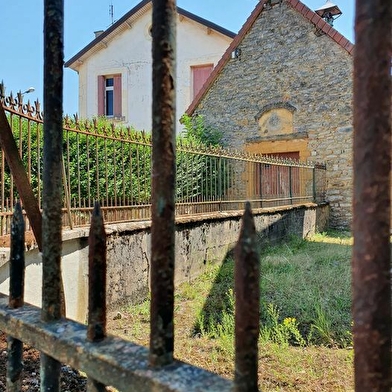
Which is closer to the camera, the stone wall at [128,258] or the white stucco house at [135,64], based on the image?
the stone wall at [128,258]

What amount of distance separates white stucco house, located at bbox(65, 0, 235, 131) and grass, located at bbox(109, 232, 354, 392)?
10.8 metres

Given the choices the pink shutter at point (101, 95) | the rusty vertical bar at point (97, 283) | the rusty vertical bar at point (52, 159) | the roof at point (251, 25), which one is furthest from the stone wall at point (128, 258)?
the pink shutter at point (101, 95)

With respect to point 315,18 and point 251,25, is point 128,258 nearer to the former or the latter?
point 315,18

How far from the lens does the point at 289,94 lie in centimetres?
1248

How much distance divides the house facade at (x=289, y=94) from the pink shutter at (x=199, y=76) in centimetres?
219

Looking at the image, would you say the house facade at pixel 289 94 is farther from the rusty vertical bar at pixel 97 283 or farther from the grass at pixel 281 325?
the rusty vertical bar at pixel 97 283

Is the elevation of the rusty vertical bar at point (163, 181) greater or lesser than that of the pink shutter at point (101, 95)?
lesser

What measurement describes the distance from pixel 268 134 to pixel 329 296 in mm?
8635

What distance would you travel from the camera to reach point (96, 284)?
78 cm

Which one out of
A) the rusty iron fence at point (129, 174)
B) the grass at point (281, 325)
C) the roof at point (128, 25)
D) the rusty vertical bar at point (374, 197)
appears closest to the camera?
the rusty vertical bar at point (374, 197)

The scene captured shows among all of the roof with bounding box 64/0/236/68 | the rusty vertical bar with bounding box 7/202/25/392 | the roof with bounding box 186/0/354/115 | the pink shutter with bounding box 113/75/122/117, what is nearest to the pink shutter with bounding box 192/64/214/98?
the roof with bounding box 64/0/236/68

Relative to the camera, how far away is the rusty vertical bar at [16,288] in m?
0.92

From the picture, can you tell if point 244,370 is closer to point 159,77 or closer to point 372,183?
point 372,183

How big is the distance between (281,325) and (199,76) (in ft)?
44.5
